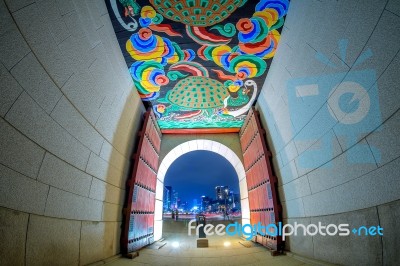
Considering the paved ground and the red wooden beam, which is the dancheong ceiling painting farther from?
the paved ground

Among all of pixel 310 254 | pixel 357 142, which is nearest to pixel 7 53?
pixel 357 142

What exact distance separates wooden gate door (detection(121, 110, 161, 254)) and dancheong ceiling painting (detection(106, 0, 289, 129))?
1096mm

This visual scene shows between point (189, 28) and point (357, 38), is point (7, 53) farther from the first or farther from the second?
point (357, 38)

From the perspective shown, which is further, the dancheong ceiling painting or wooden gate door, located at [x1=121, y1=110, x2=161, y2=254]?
wooden gate door, located at [x1=121, y1=110, x2=161, y2=254]

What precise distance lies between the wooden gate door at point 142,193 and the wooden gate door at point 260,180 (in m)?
3.26

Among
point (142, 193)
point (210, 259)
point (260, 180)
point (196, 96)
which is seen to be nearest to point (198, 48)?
point (196, 96)

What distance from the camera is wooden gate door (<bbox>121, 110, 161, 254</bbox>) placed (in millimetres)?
4996

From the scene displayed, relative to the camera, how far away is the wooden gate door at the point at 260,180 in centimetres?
505

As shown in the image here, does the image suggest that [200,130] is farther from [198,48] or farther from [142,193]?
[198,48]

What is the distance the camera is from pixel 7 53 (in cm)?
198

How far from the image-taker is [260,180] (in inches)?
237

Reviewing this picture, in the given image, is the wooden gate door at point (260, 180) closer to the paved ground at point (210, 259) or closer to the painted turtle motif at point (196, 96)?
the paved ground at point (210, 259)

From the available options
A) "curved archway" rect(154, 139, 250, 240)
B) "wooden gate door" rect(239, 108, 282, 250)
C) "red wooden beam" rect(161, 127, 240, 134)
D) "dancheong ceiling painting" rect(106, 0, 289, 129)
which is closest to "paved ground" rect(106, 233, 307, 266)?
"wooden gate door" rect(239, 108, 282, 250)

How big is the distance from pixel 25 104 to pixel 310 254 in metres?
4.82
